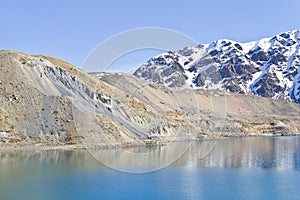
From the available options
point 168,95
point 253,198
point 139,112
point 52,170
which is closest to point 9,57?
point 139,112

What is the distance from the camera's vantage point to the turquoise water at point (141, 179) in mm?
40469

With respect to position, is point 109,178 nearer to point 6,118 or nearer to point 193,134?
point 6,118

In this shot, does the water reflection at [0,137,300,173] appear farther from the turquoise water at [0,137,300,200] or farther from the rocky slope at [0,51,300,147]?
the rocky slope at [0,51,300,147]

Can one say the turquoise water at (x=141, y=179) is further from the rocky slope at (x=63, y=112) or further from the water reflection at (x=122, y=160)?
the rocky slope at (x=63, y=112)

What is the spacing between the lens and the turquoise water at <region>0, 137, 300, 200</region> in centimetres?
4047

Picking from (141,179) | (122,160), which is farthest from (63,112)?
(141,179)

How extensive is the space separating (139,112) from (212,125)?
159 ft

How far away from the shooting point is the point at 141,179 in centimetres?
4916

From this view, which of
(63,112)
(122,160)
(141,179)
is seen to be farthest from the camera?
(63,112)

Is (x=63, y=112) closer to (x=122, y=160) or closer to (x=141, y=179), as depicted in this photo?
(x=122, y=160)

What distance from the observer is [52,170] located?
175ft

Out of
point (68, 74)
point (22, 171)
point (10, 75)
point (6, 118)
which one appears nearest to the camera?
point (22, 171)

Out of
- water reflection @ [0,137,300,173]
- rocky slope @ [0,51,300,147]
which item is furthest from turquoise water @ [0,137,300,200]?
rocky slope @ [0,51,300,147]

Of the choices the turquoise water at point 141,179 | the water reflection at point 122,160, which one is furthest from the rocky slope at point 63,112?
the turquoise water at point 141,179
